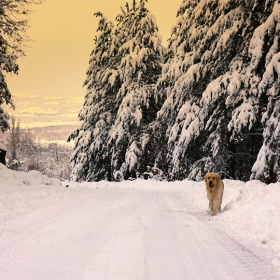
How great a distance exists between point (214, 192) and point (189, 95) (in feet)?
28.6

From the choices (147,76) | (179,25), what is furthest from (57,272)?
(147,76)

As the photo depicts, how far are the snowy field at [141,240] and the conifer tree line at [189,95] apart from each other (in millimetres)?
4378

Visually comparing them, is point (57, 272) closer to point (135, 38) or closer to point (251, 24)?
point (251, 24)

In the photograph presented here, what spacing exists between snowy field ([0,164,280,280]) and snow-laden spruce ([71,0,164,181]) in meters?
12.8

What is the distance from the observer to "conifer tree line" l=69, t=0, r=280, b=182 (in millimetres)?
10938

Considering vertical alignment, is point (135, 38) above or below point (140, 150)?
above

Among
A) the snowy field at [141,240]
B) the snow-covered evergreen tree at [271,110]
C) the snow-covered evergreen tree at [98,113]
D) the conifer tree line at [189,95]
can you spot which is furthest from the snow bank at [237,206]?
the snow-covered evergreen tree at [98,113]

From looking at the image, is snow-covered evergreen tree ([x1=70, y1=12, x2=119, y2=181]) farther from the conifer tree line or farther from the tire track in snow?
the tire track in snow

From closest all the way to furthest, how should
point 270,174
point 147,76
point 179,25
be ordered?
point 270,174, point 179,25, point 147,76

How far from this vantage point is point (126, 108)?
20422 millimetres

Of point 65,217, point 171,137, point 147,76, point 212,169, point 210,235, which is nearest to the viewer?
point 210,235

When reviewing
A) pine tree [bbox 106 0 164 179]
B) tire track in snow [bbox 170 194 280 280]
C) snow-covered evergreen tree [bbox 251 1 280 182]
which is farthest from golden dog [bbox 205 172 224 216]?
pine tree [bbox 106 0 164 179]

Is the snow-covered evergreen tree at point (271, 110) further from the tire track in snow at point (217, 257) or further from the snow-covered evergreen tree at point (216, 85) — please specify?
the tire track in snow at point (217, 257)

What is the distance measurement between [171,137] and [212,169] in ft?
9.36
